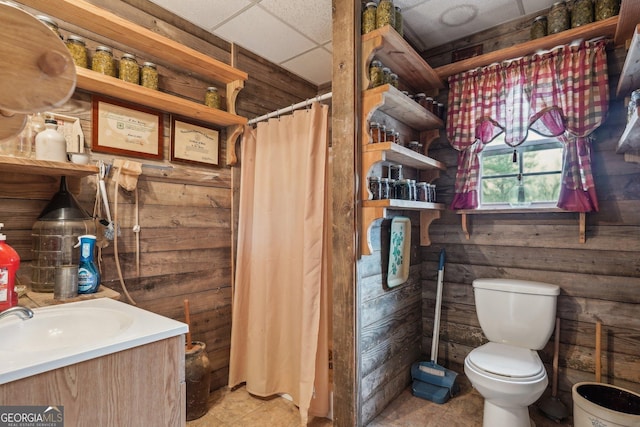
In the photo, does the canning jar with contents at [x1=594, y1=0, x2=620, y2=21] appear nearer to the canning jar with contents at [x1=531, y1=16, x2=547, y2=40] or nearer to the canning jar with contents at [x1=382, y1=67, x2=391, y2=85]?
the canning jar with contents at [x1=531, y1=16, x2=547, y2=40]

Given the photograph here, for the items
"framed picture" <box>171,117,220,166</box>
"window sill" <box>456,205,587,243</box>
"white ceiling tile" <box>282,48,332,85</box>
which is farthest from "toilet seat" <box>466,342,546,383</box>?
"white ceiling tile" <box>282,48,332,85</box>

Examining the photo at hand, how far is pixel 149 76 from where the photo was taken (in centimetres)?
180

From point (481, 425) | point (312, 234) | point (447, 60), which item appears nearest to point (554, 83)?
point (447, 60)

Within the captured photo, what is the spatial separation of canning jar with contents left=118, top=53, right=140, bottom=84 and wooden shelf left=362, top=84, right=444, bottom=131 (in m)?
1.25

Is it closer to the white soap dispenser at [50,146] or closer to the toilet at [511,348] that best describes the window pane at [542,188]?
the toilet at [511,348]

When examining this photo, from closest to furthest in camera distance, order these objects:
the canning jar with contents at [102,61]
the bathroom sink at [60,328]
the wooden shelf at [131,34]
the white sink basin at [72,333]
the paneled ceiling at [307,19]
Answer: the white sink basin at [72,333], the bathroom sink at [60,328], the wooden shelf at [131,34], the canning jar with contents at [102,61], the paneled ceiling at [307,19]

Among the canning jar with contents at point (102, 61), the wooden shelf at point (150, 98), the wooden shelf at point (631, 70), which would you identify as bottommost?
the wooden shelf at point (150, 98)

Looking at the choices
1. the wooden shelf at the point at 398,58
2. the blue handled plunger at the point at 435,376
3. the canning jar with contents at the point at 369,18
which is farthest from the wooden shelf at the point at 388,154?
the blue handled plunger at the point at 435,376

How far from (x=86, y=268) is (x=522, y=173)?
2545mm

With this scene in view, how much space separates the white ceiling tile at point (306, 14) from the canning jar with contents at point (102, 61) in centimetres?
91

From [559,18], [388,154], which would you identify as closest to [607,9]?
[559,18]

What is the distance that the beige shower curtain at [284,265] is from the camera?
1879mm

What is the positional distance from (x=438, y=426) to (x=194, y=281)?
67.1 inches

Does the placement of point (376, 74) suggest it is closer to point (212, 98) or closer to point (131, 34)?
point (212, 98)
